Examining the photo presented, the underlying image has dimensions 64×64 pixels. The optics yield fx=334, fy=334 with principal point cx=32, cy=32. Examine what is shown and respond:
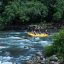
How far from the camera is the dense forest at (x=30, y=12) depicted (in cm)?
3909

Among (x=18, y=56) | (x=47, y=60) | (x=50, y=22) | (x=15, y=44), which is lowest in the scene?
(x=50, y=22)

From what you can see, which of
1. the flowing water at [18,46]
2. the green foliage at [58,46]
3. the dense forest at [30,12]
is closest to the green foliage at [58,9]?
the dense forest at [30,12]

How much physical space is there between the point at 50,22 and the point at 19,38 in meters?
10.3

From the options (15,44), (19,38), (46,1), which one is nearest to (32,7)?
(46,1)

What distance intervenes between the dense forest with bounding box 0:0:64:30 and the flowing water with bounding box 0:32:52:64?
538 cm

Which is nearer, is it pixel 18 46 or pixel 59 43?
pixel 59 43

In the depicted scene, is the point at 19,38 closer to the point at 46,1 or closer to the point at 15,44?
the point at 15,44

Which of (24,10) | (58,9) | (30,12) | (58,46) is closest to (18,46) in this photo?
(58,46)

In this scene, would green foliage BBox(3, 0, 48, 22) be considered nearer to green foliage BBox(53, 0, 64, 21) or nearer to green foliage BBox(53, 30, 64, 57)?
green foliage BBox(53, 0, 64, 21)

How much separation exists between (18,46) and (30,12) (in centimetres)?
1426

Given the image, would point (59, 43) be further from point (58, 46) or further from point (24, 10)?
point (24, 10)

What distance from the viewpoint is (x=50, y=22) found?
131 ft

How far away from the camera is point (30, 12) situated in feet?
130

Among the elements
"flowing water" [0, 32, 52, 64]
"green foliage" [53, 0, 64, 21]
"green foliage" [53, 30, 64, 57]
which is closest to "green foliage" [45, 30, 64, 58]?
"green foliage" [53, 30, 64, 57]
